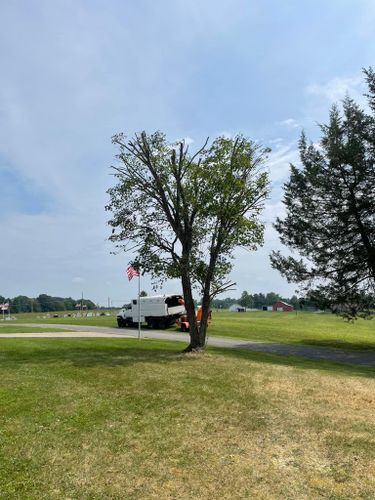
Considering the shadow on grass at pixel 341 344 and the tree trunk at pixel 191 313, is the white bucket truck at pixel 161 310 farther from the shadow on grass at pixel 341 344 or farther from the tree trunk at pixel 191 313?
the tree trunk at pixel 191 313

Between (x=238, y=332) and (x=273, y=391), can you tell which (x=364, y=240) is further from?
(x=273, y=391)

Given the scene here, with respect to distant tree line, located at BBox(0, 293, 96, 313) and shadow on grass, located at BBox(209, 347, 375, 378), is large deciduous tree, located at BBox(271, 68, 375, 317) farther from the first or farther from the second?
distant tree line, located at BBox(0, 293, 96, 313)

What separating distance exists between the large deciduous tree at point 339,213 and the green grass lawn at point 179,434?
60.5ft

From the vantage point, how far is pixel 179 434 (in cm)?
781

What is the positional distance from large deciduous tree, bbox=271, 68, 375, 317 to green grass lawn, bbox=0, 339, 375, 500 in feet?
60.5

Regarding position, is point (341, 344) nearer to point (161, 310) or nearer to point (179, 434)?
point (161, 310)

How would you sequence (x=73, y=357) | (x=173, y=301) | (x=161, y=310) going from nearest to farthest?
(x=73, y=357), (x=161, y=310), (x=173, y=301)

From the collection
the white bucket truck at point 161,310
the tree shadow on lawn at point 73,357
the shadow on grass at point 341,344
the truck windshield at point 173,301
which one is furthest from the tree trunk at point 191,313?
the truck windshield at point 173,301

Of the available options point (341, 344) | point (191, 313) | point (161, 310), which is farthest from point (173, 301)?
point (191, 313)

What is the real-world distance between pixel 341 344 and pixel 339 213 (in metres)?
8.51

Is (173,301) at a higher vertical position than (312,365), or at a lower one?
higher

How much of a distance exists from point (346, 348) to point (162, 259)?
55.2ft

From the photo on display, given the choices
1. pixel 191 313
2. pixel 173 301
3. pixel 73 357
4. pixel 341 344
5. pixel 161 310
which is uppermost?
pixel 173 301

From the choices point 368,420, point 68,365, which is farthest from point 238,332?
point 368,420
